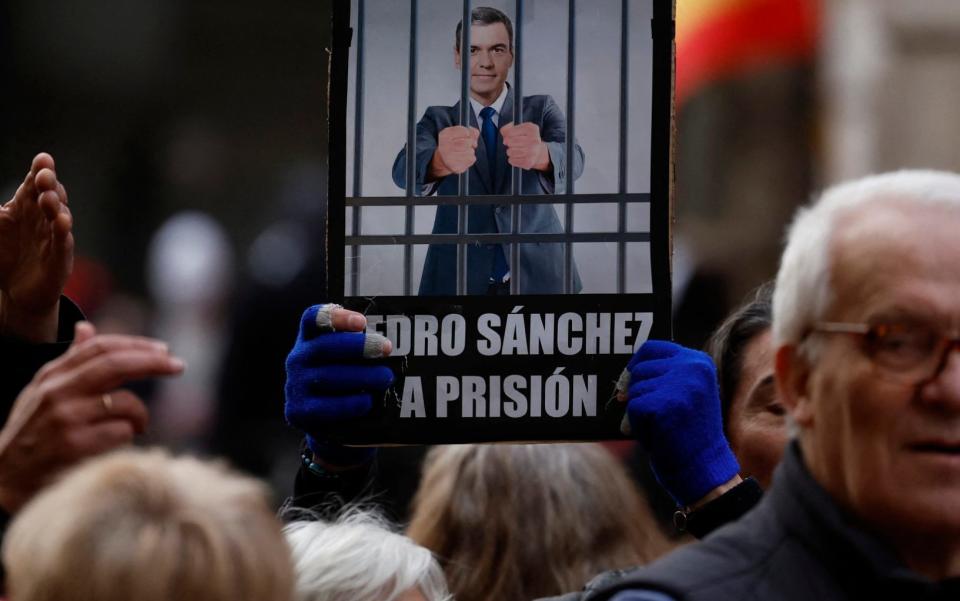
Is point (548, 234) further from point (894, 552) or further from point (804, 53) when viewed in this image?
point (804, 53)

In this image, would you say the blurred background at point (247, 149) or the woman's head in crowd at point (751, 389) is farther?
the blurred background at point (247, 149)

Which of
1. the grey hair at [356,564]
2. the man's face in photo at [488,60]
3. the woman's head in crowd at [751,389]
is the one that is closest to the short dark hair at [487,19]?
the man's face in photo at [488,60]

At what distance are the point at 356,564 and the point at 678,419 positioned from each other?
26.9 inches

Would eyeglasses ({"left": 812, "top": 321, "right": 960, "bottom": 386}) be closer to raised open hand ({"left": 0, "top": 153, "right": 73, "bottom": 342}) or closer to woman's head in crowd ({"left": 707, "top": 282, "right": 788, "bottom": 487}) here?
woman's head in crowd ({"left": 707, "top": 282, "right": 788, "bottom": 487})

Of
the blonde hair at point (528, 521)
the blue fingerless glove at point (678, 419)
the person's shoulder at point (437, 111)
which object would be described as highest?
the person's shoulder at point (437, 111)

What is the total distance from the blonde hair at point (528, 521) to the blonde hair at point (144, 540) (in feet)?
5.91

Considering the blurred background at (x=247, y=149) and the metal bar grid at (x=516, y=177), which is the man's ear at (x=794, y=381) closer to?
the metal bar grid at (x=516, y=177)

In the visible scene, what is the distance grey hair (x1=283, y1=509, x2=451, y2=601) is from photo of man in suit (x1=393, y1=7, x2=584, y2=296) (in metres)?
0.55

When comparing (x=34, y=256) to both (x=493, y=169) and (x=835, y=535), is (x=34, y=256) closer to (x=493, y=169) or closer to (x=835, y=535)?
(x=493, y=169)

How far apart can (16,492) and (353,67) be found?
3.15 feet

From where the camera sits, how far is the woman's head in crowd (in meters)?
3.11

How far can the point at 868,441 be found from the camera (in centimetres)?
210

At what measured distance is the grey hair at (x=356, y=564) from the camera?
301cm

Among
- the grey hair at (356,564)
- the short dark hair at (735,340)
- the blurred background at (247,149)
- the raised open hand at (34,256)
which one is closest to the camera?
the raised open hand at (34,256)
